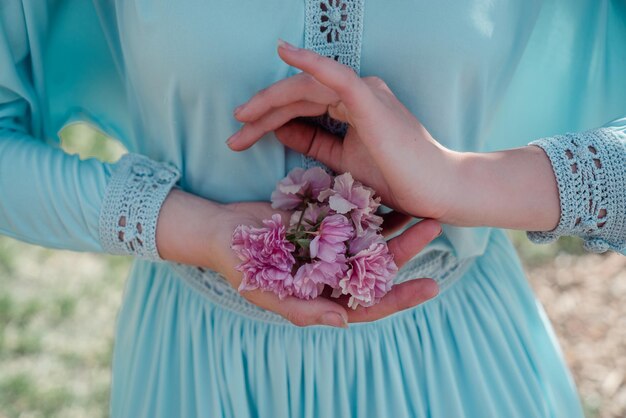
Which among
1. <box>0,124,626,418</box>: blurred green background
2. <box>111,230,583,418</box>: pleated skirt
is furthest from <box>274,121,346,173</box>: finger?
<box>0,124,626,418</box>: blurred green background

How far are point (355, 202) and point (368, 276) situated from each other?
0.13m

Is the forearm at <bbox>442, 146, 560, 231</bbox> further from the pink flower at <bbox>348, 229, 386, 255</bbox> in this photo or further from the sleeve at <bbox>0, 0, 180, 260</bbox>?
the sleeve at <bbox>0, 0, 180, 260</bbox>

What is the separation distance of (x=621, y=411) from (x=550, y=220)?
185cm

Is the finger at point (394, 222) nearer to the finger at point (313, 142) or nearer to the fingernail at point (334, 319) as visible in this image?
the finger at point (313, 142)

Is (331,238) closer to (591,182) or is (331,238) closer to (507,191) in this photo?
(507,191)

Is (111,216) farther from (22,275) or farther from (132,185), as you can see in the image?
(22,275)

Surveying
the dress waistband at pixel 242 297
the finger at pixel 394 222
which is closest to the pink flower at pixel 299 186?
the finger at pixel 394 222

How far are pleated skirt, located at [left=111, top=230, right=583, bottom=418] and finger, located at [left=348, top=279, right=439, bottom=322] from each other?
25 centimetres

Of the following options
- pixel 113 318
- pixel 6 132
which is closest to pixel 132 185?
pixel 6 132

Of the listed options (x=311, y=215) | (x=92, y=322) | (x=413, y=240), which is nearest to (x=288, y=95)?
(x=311, y=215)

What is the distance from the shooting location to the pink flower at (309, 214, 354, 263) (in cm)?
107

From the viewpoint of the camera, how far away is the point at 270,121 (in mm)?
1172

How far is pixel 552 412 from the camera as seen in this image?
1.42m

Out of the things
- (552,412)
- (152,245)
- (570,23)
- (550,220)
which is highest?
(570,23)
